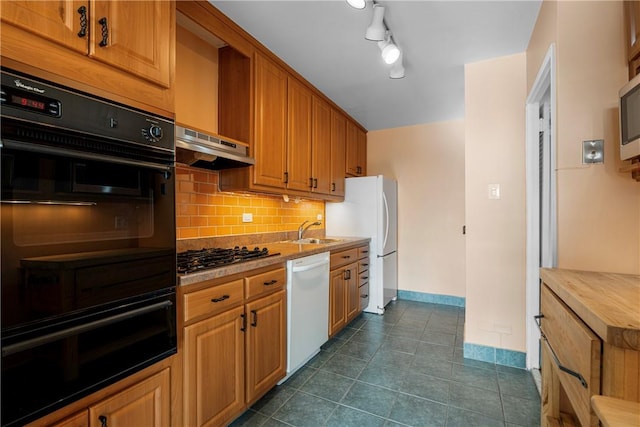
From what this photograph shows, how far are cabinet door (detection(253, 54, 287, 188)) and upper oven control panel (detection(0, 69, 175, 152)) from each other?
99 centimetres

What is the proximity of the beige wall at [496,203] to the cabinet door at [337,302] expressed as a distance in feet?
3.58

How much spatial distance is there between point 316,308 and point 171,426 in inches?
49.8

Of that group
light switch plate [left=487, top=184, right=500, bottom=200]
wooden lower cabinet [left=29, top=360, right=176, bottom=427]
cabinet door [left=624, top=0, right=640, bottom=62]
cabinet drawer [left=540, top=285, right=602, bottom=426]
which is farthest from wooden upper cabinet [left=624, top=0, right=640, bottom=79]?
wooden lower cabinet [left=29, top=360, right=176, bottom=427]

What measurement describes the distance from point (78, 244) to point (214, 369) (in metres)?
0.88

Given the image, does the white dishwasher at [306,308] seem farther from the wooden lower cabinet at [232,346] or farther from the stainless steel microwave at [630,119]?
the stainless steel microwave at [630,119]

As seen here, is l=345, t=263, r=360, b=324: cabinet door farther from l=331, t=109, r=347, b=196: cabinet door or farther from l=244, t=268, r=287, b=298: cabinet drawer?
l=244, t=268, r=287, b=298: cabinet drawer

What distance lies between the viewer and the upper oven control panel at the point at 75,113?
82 cm

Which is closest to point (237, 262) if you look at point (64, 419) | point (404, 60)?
point (64, 419)

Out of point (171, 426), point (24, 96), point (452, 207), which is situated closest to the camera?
point (24, 96)

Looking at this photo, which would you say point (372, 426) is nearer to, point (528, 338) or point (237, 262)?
point (237, 262)

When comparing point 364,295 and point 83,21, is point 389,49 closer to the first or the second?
point 83,21

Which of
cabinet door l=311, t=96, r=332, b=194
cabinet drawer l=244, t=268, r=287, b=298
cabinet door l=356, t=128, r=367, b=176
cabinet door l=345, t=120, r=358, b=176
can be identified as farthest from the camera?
cabinet door l=356, t=128, r=367, b=176

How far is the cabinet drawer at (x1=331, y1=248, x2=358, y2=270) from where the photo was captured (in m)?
2.68

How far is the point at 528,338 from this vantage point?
2252 millimetres
